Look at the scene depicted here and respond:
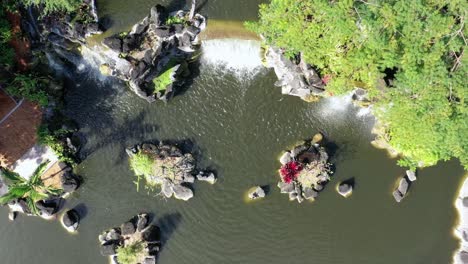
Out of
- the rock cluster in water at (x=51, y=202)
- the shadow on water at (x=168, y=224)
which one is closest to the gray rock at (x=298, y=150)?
the shadow on water at (x=168, y=224)

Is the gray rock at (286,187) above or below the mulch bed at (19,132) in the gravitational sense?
below

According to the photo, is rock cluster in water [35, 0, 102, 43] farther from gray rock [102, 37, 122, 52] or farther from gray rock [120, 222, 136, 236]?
gray rock [120, 222, 136, 236]

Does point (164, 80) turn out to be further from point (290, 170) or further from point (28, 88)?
point (290, 170)

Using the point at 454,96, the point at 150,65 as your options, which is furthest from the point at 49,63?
the point at 454,96

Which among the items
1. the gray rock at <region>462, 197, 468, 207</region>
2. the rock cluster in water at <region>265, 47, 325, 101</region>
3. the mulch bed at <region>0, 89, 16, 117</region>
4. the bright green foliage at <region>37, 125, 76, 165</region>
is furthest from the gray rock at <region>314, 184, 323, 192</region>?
the mulch bed at <region>0, 89, 16, 117</region>

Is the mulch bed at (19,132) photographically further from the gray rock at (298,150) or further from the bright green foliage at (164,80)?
the gray rock at (298,150)

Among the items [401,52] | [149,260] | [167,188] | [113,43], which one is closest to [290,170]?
[167,188]
